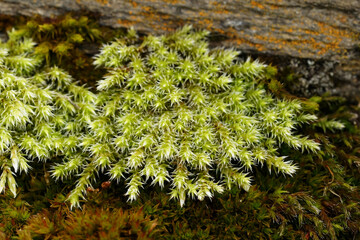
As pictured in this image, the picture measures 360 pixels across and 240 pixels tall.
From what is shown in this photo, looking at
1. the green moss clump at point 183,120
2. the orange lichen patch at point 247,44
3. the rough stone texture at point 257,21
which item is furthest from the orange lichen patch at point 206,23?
the orange lichen patch at point 247,44

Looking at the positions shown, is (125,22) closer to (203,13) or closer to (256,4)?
(203,13)

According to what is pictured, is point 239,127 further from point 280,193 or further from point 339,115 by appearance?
point 339,115

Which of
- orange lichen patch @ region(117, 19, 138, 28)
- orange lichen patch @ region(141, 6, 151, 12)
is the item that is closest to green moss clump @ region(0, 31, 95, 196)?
orange lichen patch @ region(117, 19, 138, 28)

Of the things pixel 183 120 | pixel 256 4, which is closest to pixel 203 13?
pixel 256 4

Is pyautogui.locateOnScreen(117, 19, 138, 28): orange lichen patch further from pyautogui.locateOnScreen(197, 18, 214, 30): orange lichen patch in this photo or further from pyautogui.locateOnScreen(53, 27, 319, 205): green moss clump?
pyautogui.locateOnScreen(197, 18, 214, 30): orange lichen patch

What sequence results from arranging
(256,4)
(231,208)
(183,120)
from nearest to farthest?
(231,208) < (183,120) < (256,4)

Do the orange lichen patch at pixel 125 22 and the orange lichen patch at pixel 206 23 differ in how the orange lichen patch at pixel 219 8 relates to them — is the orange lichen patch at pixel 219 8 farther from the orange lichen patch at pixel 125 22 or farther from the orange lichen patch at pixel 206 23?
the orange lichen patch at pixel 125 22
